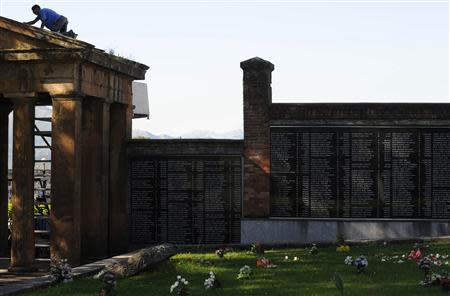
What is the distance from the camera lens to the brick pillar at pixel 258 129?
21938 mm

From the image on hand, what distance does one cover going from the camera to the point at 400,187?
2162 cm

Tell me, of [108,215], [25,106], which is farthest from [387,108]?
[25,106]

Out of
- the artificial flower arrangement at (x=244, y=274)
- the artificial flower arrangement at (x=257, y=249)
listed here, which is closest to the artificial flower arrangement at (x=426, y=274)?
the artificial flower arrangement at (x=244, y=274)

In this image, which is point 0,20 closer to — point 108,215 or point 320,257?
point 108,215

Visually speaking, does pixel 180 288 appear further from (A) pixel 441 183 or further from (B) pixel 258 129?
(A) pixel 441 183

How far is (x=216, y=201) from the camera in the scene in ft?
73.9

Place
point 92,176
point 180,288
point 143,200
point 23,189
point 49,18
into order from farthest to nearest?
point 143,200
point 92,176
point 49,18
point 23,189
point 180,288

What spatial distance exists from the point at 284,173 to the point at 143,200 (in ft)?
14.3

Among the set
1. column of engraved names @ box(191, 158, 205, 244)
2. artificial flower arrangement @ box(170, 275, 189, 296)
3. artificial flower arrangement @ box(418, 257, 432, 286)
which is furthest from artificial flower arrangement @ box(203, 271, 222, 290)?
column of engraved names @ box(191, 158, 205, 244)

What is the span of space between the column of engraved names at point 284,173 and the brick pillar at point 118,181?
14.5 feet

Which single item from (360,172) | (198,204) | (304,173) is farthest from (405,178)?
(198,204)

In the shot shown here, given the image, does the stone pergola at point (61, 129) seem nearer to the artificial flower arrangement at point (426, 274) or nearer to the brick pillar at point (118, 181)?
the brick pillar at point (118, 181)

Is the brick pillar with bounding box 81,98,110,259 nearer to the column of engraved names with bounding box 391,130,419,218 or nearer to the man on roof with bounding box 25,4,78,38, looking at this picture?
the man on roof with bounding box 25,4,78,38

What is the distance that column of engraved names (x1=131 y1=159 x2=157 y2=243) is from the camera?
901 inches
